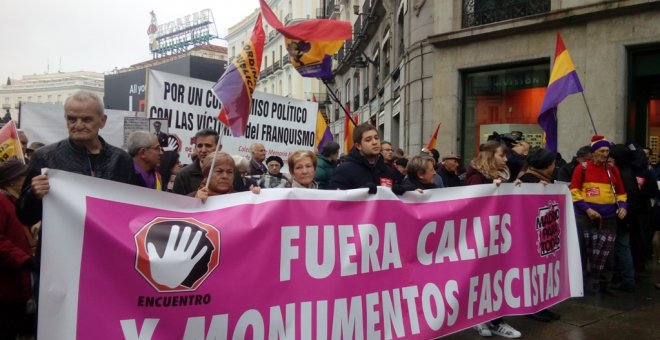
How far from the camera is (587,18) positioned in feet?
35.9

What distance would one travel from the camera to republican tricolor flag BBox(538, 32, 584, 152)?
6445 millimetres

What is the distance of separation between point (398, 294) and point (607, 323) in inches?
101

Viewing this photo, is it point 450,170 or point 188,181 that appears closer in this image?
point 188,181

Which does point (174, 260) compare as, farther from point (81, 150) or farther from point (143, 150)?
point (143, 150)

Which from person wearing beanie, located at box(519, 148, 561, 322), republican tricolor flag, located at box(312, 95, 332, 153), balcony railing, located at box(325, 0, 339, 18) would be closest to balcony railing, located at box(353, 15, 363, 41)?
balcony railing, located at box(325, 0, 339, 18)

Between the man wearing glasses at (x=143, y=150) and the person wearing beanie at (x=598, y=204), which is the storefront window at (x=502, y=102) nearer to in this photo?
the person wearing beanie at (x=598, y=204)

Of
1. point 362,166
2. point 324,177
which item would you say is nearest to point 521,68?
point 324,177

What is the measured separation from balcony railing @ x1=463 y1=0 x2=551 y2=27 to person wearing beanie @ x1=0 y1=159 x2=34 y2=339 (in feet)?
37.6

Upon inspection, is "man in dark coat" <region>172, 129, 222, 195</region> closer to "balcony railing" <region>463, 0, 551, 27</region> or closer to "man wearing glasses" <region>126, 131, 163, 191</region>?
"man wearing glasses" <region>126, 131, 163, 191</region>

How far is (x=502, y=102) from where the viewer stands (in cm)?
1308

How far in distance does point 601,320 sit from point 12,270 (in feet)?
16.2

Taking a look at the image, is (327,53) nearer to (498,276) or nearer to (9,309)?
(498,276)

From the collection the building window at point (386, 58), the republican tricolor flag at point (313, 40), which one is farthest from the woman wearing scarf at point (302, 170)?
the building window at point (386, 58)

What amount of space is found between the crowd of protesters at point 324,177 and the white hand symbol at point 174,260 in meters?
0.32
